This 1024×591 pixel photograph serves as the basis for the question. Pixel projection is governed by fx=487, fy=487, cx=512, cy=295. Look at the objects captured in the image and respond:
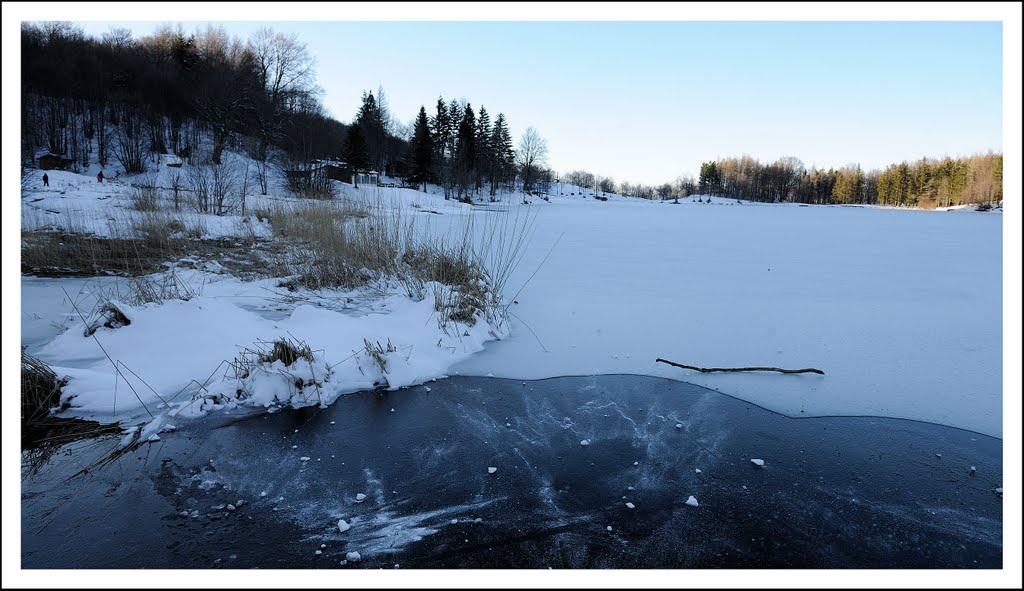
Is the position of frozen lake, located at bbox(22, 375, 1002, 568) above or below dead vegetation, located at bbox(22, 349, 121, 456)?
below

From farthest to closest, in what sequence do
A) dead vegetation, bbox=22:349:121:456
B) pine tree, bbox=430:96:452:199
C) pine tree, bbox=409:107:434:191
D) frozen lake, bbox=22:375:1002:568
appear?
pine tree, bbox=430:96:452:199
pine tree, bbox=409:107:434:191
dead vegetation, bbox=22:349:121:456
frozen lake, bbox=22:375:1002:568

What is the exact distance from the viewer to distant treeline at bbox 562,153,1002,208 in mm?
47194

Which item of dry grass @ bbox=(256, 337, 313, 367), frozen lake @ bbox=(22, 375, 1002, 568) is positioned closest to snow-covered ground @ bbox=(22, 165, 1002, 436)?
dry grass @ bbox=(256, 337, 313, 367)

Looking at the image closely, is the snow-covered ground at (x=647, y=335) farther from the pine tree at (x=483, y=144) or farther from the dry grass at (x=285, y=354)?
the pine tree at (x=483, y=144)

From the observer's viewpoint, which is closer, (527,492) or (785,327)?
(527,492)

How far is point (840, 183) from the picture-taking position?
72.5 meters

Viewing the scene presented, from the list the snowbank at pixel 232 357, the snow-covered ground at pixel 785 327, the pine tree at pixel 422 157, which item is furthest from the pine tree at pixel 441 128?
the snowbank at pixel 232 357

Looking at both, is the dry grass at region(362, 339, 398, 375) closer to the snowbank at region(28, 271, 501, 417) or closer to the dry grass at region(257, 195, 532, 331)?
the snowbank at region(28, 271, 501, 417)

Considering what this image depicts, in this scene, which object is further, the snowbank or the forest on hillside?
the forest on hillside

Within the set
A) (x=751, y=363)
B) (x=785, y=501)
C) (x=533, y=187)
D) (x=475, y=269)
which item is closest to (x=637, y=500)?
(x=785, y=501)

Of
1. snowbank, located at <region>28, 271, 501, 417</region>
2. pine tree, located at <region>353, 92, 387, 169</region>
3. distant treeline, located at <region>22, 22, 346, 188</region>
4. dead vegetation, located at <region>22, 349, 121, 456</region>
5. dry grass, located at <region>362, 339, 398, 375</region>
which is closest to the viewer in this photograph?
dead vegetation, located at <region>22, 349, 121, 456</region>

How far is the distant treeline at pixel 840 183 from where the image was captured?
4719cm

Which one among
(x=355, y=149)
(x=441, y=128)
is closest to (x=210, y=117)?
(x=355, y=149)

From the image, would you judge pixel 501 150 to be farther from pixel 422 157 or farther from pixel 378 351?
pixel 378 351
